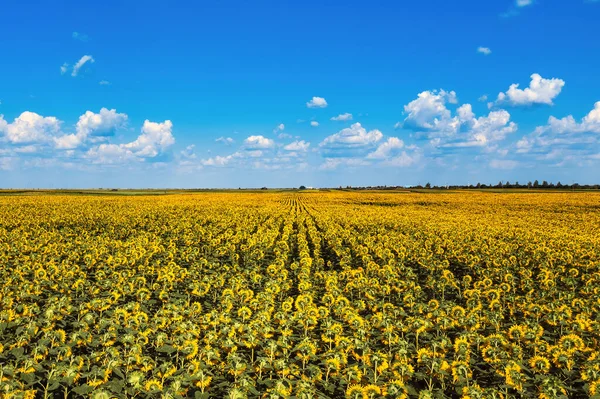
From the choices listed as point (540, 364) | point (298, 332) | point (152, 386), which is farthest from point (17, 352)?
point (540, 364)

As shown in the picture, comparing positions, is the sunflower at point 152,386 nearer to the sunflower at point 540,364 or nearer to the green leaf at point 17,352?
the green leaf at point 17,352

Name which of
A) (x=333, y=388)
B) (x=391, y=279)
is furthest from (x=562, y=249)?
(x=333, y=388)

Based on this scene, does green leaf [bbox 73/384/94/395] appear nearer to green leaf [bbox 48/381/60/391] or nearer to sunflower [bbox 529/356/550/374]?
green leaf [bbox 48/381/60/391]

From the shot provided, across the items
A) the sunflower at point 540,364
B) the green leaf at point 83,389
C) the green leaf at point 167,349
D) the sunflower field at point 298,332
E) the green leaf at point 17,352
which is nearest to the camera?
the green leaf at point 83,389

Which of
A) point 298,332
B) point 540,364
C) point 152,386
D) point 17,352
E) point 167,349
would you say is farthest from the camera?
point 298,332

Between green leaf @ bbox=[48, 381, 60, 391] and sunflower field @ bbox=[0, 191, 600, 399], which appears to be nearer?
green leaf @ bbox=[48, 381, 60, 391]

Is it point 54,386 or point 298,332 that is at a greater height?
point 54,386

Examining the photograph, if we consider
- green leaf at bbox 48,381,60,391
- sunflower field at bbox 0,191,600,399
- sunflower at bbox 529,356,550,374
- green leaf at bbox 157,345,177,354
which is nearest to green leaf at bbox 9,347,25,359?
sunflower field at bbox 0,191,600,399

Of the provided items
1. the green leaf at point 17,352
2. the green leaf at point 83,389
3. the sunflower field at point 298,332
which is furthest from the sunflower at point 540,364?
the green leaf at point 17,352

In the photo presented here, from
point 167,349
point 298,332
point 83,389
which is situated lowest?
point 298,332

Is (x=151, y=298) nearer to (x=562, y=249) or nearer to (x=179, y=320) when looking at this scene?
(x=179, y=320)

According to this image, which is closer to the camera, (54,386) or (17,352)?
(54,386)

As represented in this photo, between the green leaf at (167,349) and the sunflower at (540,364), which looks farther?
the green leaf at (167,349)

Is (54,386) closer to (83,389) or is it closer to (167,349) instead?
(83,389)
